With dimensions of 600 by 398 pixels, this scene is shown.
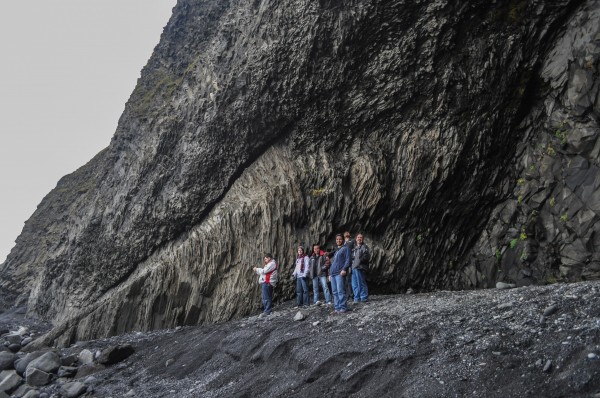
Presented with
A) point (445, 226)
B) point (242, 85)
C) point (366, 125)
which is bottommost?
point (445, 226)

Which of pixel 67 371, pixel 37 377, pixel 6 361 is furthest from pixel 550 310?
pixel 6 361

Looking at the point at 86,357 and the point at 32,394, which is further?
the point at 86,357

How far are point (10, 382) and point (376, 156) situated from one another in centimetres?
1638

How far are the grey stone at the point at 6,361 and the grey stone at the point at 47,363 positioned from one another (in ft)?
6.76

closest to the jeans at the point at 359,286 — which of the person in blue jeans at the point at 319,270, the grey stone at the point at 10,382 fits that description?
the person in blue jeans at the point at 319,270

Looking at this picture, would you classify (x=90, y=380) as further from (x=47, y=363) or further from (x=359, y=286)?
(x=359, y=286)

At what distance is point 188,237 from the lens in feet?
75.8

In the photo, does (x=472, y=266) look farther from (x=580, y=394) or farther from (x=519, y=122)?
(x=580, y=394)

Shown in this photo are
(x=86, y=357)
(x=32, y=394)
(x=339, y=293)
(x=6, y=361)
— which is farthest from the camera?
(x=6, y=361)

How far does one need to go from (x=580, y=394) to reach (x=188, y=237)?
19.7 meters

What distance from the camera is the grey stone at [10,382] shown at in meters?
14.5

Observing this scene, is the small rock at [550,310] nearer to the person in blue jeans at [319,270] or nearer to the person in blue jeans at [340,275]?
the person in blue jeans at [340,275]

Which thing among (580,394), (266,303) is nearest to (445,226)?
(266,303)

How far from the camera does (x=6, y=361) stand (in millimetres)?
17375
